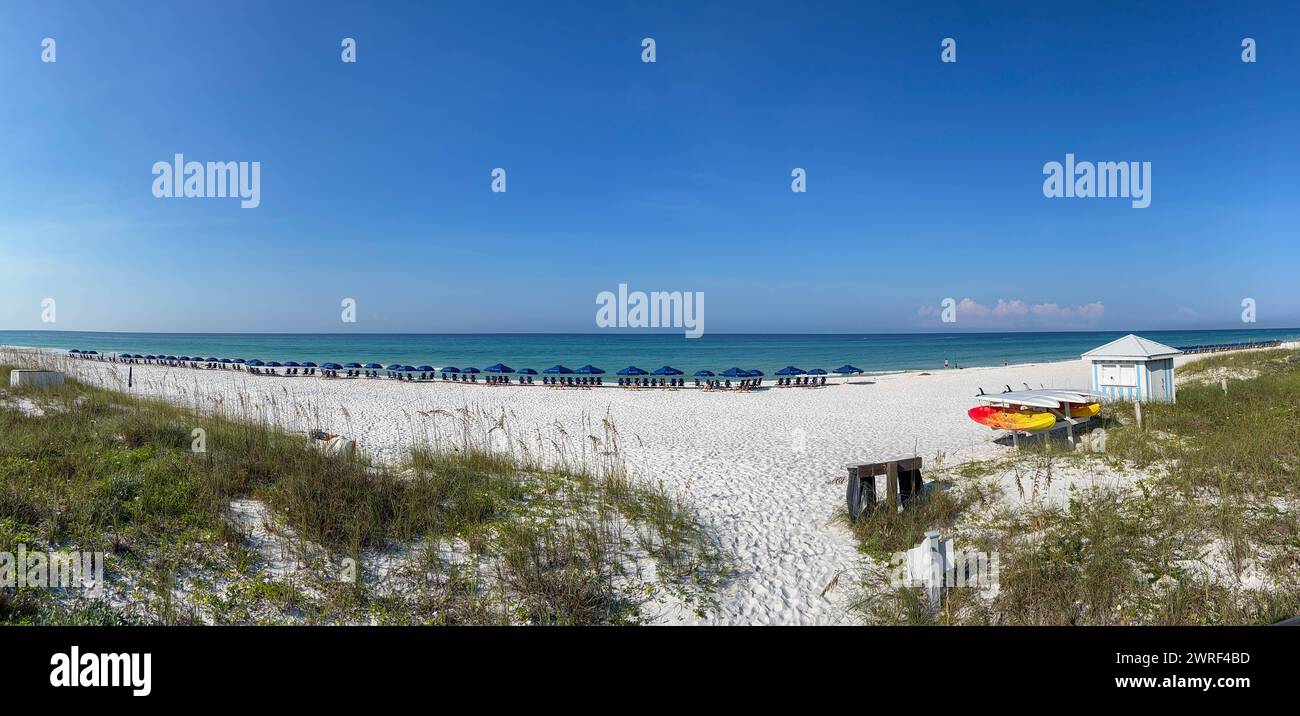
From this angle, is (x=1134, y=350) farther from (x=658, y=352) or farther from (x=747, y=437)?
(x=658, y=352)

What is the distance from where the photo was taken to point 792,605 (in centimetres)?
478

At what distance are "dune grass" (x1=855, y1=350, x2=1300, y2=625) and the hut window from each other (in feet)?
15.1

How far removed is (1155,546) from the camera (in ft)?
16.0

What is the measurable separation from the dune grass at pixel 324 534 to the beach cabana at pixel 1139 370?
38.9ft

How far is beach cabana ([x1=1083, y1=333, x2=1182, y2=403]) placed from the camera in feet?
39.6

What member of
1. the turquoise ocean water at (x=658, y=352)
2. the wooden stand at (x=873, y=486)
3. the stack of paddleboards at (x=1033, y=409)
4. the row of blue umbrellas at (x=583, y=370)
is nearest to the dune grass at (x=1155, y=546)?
the wooden stand at (x=873, y=486)

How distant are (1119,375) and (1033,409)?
395 centimetres

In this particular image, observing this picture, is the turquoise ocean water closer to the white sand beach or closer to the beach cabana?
the white sand beach

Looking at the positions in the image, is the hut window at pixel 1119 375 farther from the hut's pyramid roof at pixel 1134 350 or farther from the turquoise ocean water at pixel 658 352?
the turquoise ocean water at pixel 658 352

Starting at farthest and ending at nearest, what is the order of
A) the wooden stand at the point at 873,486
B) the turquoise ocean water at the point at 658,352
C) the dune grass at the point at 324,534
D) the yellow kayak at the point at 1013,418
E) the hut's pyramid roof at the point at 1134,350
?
the turquoise ocean water at the point at 658,352
the hut's pyramid roof at the point at 1134,350
the yellow kayak at the point at 1013,418
the wooden stand at the point at 873,486
the dune grass at the point at 324,534

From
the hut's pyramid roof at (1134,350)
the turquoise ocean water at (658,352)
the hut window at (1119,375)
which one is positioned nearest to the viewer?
the hut's pyramid roof at (1134,350)

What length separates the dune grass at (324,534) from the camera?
13.5 feet

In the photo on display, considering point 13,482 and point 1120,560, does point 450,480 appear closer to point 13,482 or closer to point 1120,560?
point 13,482

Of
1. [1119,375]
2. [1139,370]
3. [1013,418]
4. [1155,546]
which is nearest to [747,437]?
[1013,418]
